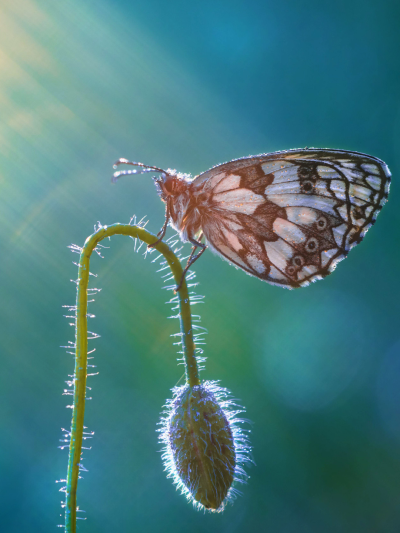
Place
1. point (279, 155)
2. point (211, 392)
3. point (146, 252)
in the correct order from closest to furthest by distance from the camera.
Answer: point (146, 252) < point (211, 392) < point (279, 155)

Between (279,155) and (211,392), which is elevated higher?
(279,155)

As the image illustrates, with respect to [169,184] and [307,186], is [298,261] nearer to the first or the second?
[307,186]

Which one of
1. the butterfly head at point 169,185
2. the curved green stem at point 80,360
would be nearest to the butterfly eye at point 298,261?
the butterfly head at point 169,185

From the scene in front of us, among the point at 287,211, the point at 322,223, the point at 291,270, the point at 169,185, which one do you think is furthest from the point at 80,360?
the point at 322,223

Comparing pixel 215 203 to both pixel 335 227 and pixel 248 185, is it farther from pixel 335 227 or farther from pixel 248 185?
pixel 335 227

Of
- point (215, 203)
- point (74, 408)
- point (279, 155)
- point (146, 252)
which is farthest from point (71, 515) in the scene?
point (279, 155)

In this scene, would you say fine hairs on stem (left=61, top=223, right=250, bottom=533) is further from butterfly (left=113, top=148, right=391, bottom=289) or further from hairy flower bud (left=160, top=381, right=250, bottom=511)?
butterfly (left=113, top=148, right=391, bottom=289)

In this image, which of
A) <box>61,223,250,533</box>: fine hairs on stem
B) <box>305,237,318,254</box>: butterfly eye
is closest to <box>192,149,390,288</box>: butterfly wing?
<box>305,237,318,254</box>: butterfly eye
